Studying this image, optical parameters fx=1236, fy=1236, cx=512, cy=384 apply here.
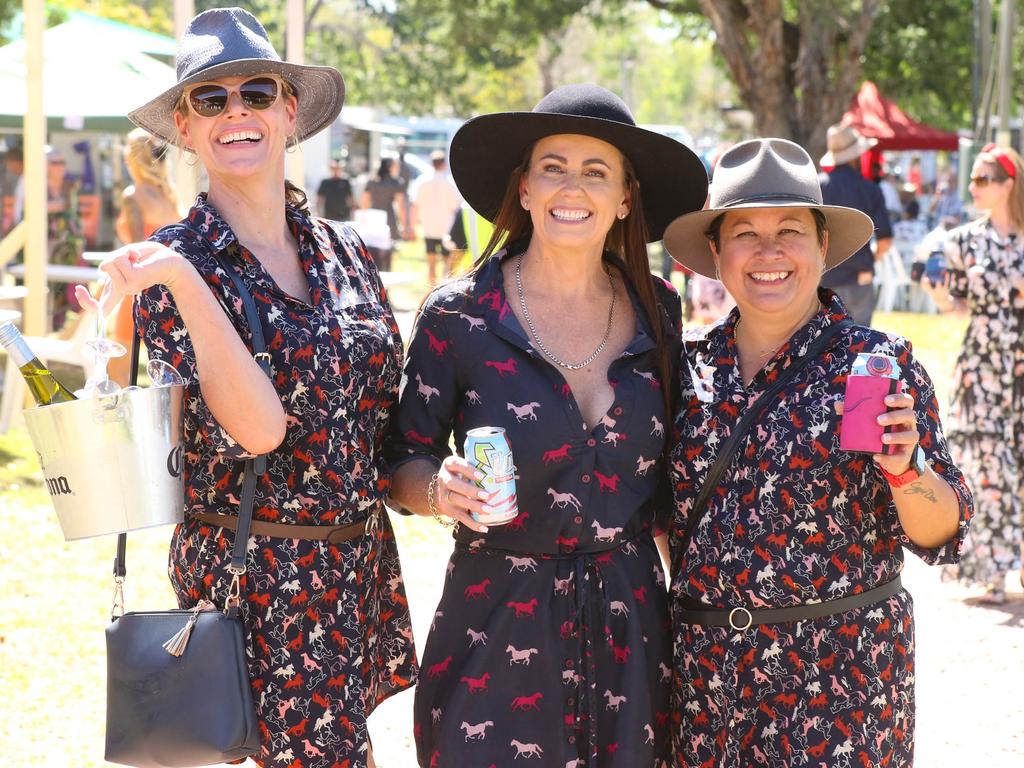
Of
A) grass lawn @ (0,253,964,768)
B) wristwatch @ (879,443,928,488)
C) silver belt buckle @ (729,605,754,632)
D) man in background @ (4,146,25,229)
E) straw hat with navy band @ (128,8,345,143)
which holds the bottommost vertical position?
grass lawn @ (0,253,964,768)

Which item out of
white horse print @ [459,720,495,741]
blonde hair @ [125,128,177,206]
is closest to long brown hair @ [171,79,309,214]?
white horse print @ [459,720,495,741]

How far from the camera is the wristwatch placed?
2.48m

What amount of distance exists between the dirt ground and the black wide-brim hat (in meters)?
2.34

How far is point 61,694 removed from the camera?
502 cm

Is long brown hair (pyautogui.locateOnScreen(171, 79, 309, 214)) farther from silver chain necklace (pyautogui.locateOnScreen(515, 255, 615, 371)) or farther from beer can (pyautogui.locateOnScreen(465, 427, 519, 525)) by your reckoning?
beer can (pyautogui.locateOnScreen(465, 427, 519, 525))

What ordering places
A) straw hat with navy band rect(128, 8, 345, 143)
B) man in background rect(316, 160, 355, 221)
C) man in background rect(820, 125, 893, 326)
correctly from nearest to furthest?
straw hat with navy band rect(128, 8, 345, 143) → man in background rect(820, 125, 893, 326) → man in background rect(316, 160, 355, 221)

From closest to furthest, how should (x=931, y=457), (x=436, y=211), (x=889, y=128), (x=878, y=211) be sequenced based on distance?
(x=931, y=457), (x=878, y=211), (x=436, y=211), (x=889, y=128)

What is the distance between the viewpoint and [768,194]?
2828 mm

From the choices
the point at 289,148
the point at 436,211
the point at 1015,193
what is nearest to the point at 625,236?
the point at 289,148

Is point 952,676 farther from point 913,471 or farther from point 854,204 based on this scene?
point 854,204

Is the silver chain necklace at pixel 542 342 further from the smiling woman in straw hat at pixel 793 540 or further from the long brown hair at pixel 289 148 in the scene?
the long brown hair at pixel 289 148

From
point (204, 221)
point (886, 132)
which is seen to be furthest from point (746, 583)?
point (886, 132)

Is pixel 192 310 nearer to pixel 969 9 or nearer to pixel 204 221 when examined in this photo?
pixel 204 221

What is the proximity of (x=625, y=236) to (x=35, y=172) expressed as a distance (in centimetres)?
737
